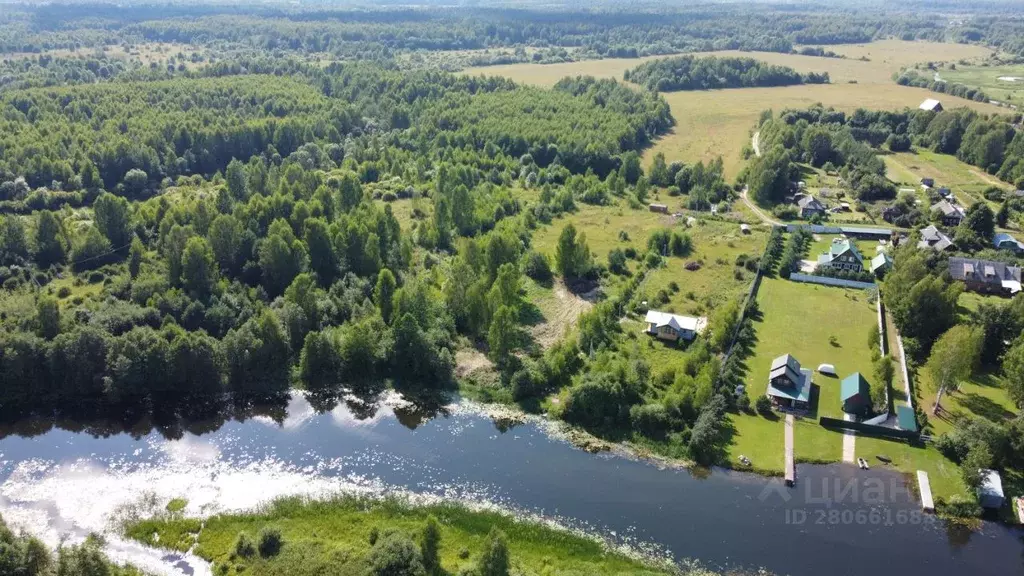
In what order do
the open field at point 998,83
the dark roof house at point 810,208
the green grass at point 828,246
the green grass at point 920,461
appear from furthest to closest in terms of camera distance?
the open field at point 998,83 < the dark roof house at point 810,208 < the green grass at point 828,246 < the green grass at point 920,461

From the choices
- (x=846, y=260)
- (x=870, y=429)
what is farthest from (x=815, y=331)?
(x=846, y=260)

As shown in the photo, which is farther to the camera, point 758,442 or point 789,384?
point 789,384

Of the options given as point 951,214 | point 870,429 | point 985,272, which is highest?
point 951,214

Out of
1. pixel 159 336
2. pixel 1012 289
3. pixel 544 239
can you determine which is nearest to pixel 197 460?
pixel 159 336

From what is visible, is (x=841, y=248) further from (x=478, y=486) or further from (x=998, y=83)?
(x=998, y=83)

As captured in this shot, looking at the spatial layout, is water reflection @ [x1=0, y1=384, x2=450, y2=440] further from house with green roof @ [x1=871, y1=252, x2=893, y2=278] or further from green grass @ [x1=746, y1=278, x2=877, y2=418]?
house with green roof @ [x1=871, y1=252, x2=893, y2=278]

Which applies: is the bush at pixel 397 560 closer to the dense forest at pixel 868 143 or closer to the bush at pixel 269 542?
the bush at pixel 269 542

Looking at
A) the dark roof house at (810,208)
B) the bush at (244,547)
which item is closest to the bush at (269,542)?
the bush at (244,547)
